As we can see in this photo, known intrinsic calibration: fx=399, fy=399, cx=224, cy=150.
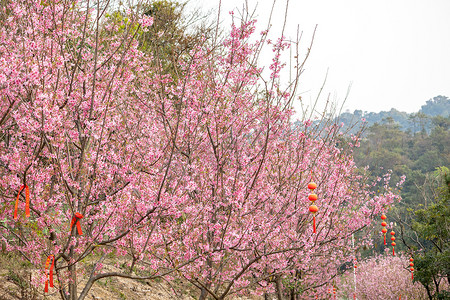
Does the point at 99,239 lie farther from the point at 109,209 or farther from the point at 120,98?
the point at 120,98

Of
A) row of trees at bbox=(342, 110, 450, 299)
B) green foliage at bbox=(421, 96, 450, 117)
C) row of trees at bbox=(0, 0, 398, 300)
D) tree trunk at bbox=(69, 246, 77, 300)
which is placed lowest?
tree trunk at bbox=(69, 246, 77, 300)

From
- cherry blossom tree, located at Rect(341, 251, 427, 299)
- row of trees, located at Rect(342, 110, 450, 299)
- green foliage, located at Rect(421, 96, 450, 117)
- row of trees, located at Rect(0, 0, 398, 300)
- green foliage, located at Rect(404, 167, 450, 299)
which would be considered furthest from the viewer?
green foliage, located at Rect(421, 96, 450, 117)

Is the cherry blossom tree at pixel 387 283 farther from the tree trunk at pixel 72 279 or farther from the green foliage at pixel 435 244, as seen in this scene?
the tree trunk at pixel 72 279

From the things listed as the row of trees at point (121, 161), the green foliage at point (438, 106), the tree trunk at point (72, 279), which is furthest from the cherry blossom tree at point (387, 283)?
the green foliage at point (438, 106)

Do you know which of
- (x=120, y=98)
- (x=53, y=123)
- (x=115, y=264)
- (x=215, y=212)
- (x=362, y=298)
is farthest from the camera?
(x=362, y=298)


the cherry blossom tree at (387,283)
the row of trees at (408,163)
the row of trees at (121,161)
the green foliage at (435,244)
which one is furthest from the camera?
the row of trees at (408,163)

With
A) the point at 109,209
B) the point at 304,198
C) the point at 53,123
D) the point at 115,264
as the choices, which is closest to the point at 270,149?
the point at 304,198

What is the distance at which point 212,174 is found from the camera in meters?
5.08

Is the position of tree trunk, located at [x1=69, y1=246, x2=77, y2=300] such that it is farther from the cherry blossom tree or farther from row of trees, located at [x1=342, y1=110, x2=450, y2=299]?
the cherry blossom tree

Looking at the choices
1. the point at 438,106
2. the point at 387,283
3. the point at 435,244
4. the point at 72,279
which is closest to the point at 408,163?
the point at 387,283

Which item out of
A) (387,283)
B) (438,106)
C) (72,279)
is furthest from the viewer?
(438,106)

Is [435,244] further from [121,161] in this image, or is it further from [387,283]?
[121,161]

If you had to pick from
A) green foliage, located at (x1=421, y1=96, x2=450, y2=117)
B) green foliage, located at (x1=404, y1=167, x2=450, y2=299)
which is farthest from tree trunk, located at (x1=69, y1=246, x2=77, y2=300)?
green foliage, located at (x1=421, y1=96, x2=450, y2=117)

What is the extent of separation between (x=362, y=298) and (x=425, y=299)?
455 centimetres
